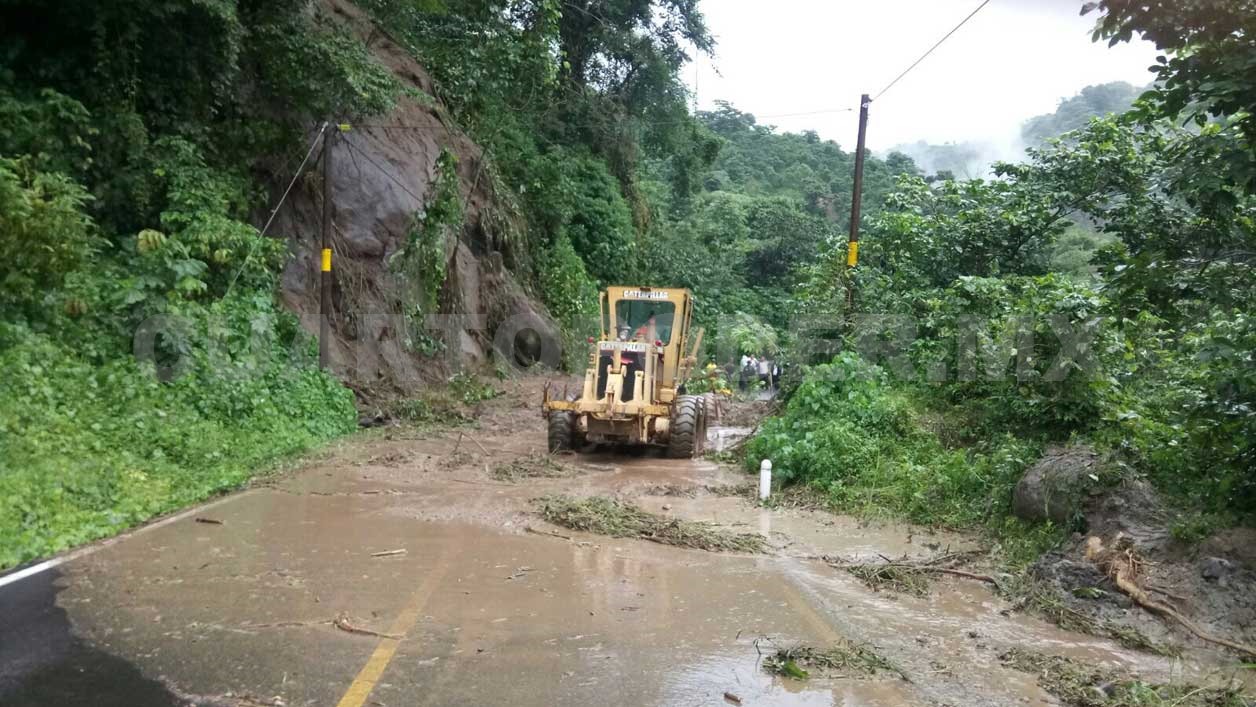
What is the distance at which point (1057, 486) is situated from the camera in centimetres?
923

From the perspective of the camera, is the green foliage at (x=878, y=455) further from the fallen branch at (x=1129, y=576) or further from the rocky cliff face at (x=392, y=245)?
the rocky cliff face at (x=392, y=245)

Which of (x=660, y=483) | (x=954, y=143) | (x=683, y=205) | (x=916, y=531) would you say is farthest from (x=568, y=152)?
(x=954, y=143)

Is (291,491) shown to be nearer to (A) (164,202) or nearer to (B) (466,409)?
(A) (164,202)

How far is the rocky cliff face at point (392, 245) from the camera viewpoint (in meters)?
19.7

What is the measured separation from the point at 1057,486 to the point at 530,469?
7.10 metres

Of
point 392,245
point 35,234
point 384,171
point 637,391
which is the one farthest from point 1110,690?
point 384,171

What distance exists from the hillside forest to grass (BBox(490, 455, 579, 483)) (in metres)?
3.03

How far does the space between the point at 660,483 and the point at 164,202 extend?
31.4 feet

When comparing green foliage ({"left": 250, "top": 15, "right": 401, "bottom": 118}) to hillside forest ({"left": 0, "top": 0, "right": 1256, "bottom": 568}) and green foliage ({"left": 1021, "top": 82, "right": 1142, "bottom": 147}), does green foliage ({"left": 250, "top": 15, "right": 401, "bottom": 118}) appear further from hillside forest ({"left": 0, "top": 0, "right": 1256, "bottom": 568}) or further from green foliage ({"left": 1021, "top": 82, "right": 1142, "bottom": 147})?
green foliage ({"left": 1021, "top": 82, "right": 1142, "bottom": 147})

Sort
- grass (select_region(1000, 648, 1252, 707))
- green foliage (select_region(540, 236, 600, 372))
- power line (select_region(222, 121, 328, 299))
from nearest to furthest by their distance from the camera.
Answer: grass (select_region(1000, 648, 1252, 707)), power line (select_region(222, 121, 328, 299)), green foliage (select_region(540, 236, 600, 372))

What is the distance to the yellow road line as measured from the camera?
5.26m

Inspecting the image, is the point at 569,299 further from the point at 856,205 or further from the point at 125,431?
the point at 125,431

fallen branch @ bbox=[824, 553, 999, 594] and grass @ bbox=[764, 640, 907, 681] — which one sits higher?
fallen branch @ bbox=[824, 553, 999, 594]

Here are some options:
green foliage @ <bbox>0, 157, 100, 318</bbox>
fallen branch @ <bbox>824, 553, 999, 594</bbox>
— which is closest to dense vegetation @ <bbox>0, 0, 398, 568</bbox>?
green foliage @ <bbox>0, 157, 100, 318</bbox>
